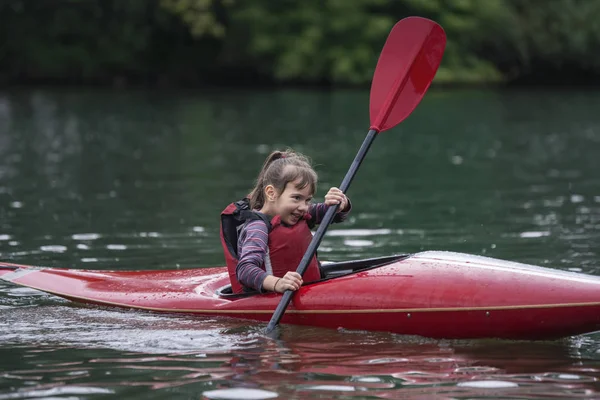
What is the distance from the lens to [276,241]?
17.9 ft

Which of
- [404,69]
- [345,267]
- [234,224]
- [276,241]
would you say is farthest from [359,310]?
[404,69]

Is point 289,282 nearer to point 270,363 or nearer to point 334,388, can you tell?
point 270,363

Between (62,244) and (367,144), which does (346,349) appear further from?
(62,244)

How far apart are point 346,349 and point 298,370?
1.37 ft

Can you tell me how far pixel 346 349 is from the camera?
506cm

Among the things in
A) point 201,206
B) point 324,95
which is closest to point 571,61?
point 324,95

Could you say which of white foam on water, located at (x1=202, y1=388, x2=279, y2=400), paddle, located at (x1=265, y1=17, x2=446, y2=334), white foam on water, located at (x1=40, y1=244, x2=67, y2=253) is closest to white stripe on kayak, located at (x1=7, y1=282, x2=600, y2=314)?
Result: white foam on water, located at (x1=202, y1=388, x2=279, y2=400)

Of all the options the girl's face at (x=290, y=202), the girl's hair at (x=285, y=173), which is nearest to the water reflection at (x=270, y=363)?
the girl's face at (x=290, y=202)

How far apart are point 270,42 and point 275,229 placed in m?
26.8

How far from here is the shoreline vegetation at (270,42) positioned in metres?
31.7

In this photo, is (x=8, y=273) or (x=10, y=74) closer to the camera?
(x=8, y=273)

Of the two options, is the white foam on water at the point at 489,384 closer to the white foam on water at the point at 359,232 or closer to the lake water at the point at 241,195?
the lake water at the point at 241,195

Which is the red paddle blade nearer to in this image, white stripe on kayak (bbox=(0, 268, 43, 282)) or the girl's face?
the girl's face

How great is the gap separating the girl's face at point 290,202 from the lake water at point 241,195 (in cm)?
58
